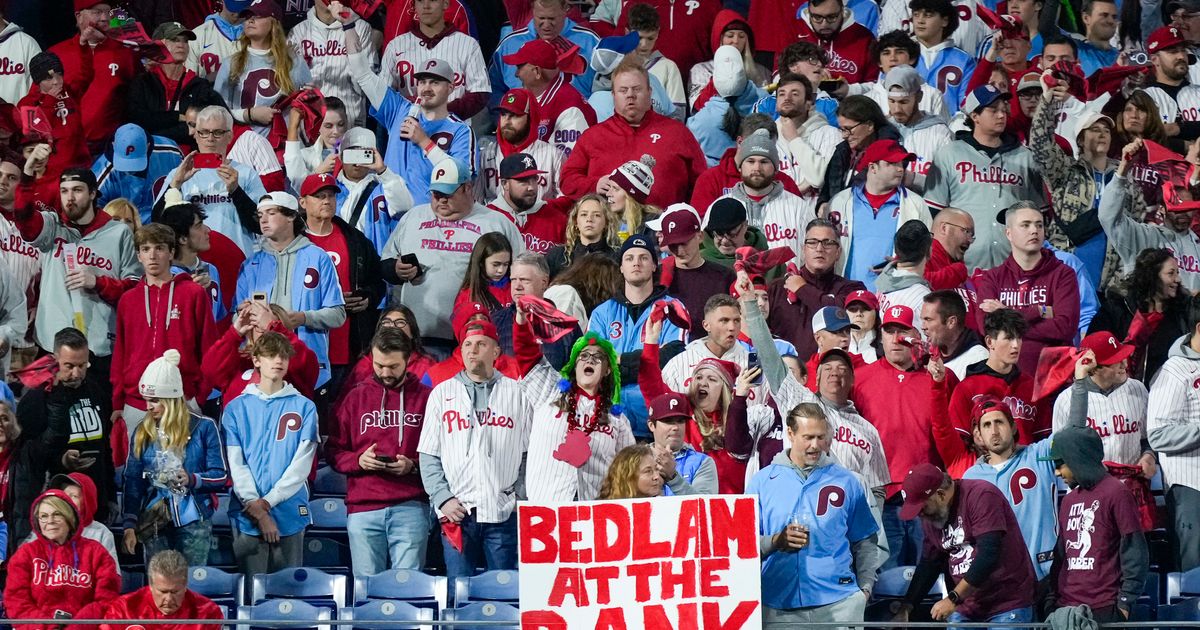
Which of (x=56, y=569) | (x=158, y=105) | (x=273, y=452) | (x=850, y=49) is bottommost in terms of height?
(x=56, y=569)

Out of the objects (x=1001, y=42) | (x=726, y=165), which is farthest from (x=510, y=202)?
(x=1001, y=42)

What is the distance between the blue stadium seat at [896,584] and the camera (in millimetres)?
9252

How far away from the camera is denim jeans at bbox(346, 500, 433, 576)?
31.3 ft

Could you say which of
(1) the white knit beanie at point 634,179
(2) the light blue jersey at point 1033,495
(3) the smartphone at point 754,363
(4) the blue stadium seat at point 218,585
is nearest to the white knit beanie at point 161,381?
(4) the blue stadium seat at point 218,585

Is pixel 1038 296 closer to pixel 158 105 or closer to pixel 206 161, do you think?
pixel 206 161

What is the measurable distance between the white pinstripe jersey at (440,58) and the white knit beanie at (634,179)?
2027 mm

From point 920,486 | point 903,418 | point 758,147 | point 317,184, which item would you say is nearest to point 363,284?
point 317,184

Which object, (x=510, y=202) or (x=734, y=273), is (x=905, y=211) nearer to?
(x=734, y=273)

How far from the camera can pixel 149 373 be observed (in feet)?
32.1

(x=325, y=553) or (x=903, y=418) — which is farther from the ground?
(x=903, y=418)

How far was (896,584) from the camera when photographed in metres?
9.30

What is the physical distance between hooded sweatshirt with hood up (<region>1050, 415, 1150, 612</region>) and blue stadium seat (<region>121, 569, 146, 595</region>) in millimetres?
3979

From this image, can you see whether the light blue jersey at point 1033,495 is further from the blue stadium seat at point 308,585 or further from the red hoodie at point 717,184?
the blue stadium seat at point 308,585

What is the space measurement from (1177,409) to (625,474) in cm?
278
